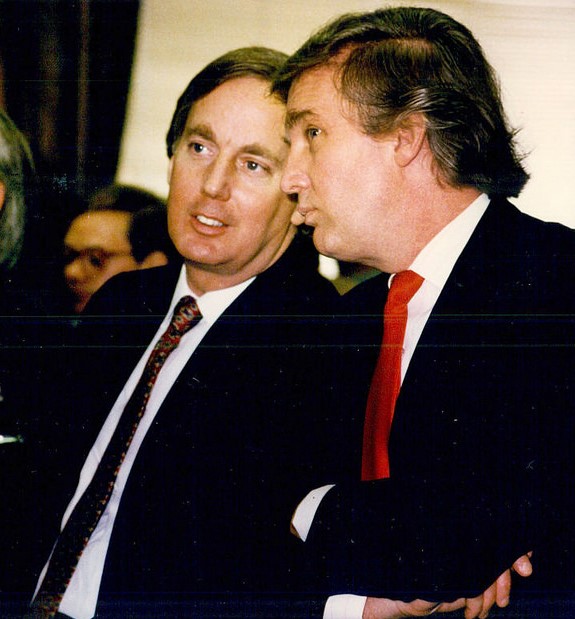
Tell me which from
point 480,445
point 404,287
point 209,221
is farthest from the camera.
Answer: point 209,221

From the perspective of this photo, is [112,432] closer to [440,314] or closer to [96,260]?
[96,260]

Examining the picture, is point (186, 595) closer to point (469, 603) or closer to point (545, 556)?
point (469, 603)

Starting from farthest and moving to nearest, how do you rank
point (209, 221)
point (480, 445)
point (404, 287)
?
point (209, 221)
point (404, 287)
point (480, 445)

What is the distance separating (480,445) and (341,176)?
1.74 ft

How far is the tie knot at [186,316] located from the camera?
151 centimetres

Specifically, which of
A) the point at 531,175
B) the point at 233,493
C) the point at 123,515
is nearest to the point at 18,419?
the point at 123,515

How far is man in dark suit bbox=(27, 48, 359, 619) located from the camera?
1382 millimetres

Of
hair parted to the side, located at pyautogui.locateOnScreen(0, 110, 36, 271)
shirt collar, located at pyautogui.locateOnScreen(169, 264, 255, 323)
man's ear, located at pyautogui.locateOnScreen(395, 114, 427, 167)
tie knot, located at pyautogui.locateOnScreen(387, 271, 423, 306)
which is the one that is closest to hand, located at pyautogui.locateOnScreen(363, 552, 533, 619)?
tie knot, located at pyautogui.locateOnScreen(387, 271, 423, 306)

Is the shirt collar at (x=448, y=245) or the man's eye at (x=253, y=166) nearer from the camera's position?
the shirt collar at (x=448, y=245)

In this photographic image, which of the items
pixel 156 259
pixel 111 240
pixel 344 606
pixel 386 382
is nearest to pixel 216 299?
pixel 156 259

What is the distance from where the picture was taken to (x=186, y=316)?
1.51 metres

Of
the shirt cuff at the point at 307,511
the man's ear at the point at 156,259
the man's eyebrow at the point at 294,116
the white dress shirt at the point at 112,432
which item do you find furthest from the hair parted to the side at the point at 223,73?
the shirt cuff at the point at 307,511

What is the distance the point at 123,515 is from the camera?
141 cm

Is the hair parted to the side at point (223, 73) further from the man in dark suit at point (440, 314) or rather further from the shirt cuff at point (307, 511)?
the shirt cuff at point (307, 511)
